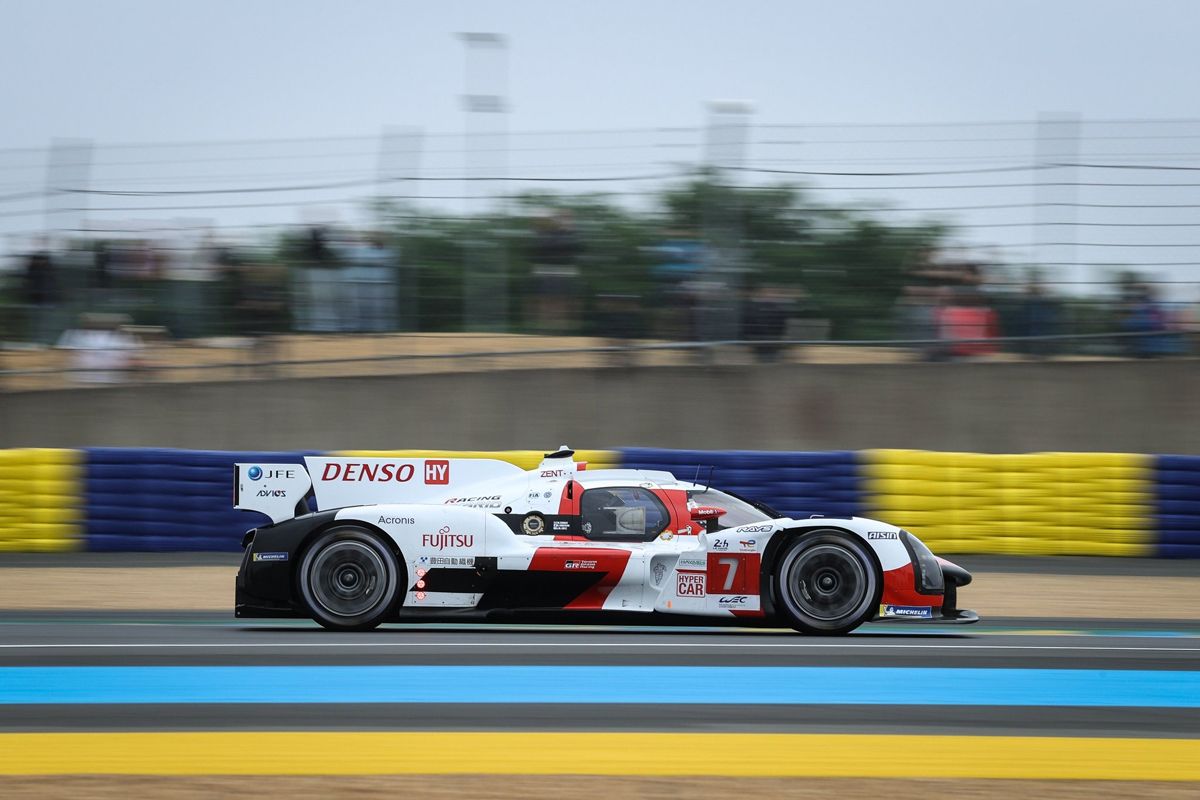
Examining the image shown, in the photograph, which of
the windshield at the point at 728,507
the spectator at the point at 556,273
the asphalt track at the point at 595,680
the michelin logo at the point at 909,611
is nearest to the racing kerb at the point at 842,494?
the spectator at the point at 556,273

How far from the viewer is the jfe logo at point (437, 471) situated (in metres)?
8.44

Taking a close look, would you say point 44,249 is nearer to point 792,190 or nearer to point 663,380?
point 663,380

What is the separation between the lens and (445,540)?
808 centimetres

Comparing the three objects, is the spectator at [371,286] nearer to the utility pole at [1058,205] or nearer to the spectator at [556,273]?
the spectator at [556,273]

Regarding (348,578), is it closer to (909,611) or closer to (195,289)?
(909,611)

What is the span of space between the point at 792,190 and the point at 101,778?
38.4 ft

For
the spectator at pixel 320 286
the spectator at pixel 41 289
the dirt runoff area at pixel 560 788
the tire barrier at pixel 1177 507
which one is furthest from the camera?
the spectator at pixel 41 289

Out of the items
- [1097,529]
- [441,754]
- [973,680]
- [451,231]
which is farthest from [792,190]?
[441,754]

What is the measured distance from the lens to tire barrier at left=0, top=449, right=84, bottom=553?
42.8 ft

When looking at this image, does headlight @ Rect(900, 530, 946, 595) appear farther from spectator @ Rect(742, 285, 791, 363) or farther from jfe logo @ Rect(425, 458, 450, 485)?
spectator @ Rect(742, 285, 791, 363)

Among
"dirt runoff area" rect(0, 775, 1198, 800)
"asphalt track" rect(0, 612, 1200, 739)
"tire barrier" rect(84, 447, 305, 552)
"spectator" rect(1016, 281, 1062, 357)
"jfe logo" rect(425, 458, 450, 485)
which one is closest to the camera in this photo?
"dirt runoff area" rect(0, 775, 1198, 800)

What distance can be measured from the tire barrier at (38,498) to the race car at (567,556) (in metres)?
5.58

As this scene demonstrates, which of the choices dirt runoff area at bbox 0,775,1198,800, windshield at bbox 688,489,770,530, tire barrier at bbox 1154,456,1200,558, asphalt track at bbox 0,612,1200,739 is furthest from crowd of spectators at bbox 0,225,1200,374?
dirt runoff area at bbox 0,775,1198,800

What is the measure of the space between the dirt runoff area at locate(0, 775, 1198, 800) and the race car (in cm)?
298
